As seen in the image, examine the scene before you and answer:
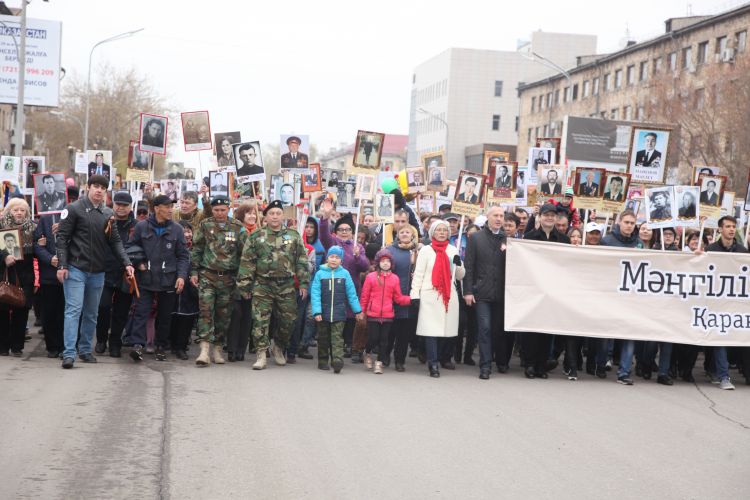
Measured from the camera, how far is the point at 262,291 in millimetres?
11812

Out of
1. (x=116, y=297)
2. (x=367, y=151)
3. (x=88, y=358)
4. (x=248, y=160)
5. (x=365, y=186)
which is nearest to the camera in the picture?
(x=88, y=358)

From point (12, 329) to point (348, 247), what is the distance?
4336mm

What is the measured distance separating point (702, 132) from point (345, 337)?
31.2 meters

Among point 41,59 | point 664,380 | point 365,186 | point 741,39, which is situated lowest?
point 664,380

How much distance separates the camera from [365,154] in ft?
50.6

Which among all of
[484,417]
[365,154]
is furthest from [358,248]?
[484,417]

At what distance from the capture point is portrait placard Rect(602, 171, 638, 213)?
45.7 feet

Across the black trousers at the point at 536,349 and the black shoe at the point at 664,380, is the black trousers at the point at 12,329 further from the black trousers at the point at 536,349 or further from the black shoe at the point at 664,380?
the black shoe at the point at 664,380

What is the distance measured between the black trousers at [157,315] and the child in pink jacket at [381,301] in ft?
7.79

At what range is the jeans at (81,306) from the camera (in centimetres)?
1098

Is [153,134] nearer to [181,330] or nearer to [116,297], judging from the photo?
[116,297]

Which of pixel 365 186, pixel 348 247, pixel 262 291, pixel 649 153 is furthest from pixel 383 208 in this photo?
pixel 649 153

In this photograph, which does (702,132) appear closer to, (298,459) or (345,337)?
(345,337)

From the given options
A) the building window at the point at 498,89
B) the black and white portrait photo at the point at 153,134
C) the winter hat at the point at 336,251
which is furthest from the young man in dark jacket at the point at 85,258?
the building window at the point at 498,89
